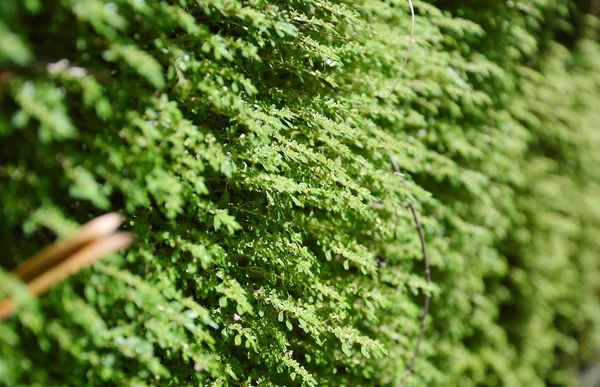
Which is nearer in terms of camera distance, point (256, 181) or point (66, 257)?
point (66, 257)

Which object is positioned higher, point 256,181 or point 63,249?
point 63,249

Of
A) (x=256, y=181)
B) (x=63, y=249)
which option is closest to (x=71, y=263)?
(x=63, y=249)

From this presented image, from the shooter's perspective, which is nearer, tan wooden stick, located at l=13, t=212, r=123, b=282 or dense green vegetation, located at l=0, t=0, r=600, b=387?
tan wooden stick, located at l=13, t=212, r=123, b=282

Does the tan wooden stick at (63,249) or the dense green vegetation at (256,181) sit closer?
the tan wooden stick at (63,249)

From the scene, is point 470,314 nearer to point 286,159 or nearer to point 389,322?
point 389,322

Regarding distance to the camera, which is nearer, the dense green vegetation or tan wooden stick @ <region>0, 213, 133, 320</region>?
tan wooden stick @ <region>0, 213, 133, 320</region>

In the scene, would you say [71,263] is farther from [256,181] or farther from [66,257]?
[256,181]

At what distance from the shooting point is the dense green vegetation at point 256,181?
1220 mm

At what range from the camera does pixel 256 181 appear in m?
1.71

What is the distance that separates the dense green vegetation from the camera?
1220mm

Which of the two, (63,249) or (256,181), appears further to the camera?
(256,181)

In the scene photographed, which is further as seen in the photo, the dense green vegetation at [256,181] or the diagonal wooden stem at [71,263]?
the dense green vegetation at [256,181]

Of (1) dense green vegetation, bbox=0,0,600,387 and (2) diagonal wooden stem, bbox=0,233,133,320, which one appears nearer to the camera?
(2) diagonal wooden stem, bbox=0,233,133,320

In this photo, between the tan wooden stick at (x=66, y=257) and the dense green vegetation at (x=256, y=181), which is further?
the dense green vegetation at (x=256, y=181)
